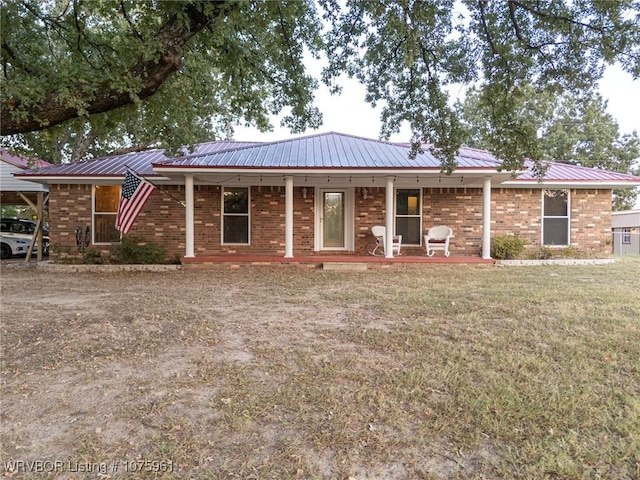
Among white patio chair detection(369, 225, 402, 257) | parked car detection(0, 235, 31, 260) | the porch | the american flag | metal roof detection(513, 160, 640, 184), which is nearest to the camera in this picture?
the american flag

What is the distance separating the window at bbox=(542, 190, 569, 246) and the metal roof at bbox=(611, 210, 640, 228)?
62.5 ft

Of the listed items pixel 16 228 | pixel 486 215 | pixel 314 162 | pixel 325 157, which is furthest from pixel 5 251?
pixel 486 215

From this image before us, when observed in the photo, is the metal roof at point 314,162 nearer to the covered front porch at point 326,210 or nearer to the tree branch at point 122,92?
the covered front porch at point 326,210

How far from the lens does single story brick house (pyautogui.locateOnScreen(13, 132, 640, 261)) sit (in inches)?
432

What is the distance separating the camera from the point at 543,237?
11508 mm

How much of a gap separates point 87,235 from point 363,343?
1050 centimetres

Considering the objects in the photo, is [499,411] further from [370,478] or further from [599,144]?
[599,144]

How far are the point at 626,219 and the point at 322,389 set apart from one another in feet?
110

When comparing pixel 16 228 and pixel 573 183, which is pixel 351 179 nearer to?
pixel 573 183

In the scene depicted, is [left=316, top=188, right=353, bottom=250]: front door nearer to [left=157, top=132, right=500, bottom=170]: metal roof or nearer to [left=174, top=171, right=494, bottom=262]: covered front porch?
[left=174, top=171, right=494, bottom=262]: covered front porch

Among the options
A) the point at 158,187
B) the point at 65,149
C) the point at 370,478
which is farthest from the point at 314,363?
the point at 65,149

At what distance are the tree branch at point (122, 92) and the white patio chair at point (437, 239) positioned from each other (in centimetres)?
832

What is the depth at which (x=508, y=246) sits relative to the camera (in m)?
10.5

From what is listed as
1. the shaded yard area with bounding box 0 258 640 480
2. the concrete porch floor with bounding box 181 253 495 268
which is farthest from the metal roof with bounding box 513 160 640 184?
the shaded yard area with bounding box 0 258 640 480
